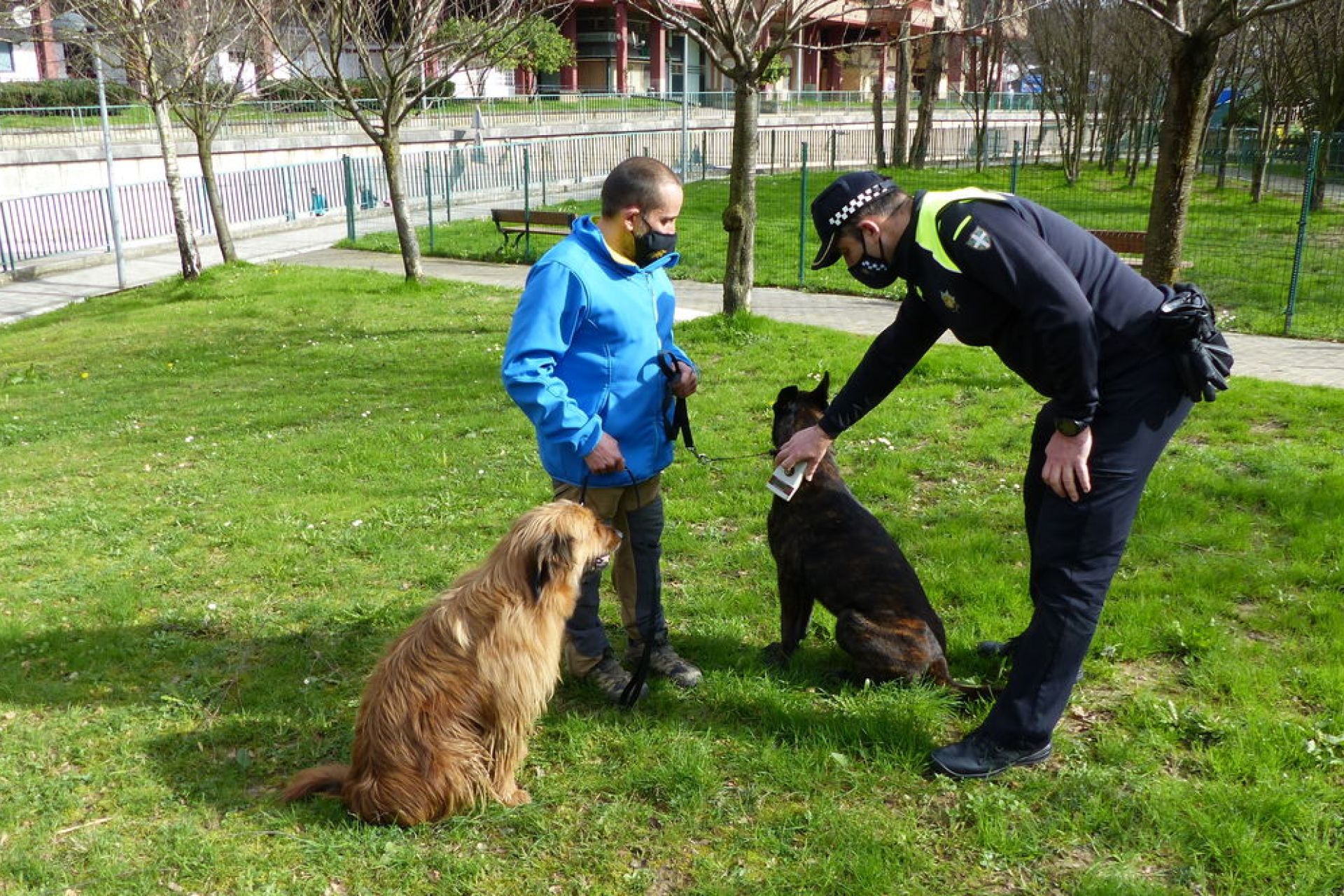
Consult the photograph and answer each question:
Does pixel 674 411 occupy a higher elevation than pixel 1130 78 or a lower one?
lower

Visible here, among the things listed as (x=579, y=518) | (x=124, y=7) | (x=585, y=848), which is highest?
(x=124, y=7)

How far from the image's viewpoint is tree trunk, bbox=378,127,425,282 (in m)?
14.1

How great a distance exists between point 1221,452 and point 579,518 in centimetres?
540

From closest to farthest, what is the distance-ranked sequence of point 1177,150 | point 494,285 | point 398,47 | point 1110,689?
point 1110,689 → point 1177,150 → point 398,47 → point 494,285

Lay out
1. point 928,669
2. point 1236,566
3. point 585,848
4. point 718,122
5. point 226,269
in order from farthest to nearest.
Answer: point 718,122 → point 226,269 → point 1236,566 → point 928,669 → point 585,848

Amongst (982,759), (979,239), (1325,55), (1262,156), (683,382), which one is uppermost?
(1325,55)

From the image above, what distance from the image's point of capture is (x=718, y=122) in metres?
41.6

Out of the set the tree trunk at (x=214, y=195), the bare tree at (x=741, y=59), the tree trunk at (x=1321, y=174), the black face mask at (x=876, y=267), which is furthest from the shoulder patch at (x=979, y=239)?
the tree trunk at (x=214, y=195)

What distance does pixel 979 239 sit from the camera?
3.12m

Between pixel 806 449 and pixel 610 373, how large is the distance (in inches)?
34.5

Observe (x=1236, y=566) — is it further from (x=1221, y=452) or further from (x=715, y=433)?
(x=715, y=433)

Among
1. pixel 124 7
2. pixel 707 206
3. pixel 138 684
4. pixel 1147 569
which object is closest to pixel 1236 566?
pixel 1147 569

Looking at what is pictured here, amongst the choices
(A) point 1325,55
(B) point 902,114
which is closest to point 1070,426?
(A) point 1325,55

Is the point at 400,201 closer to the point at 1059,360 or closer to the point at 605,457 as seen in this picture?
the point at 605,457
